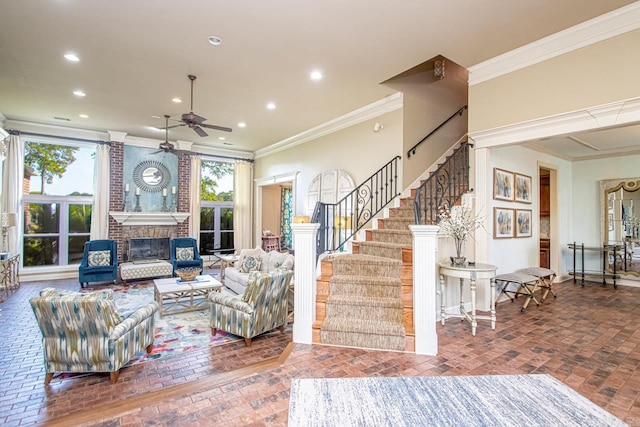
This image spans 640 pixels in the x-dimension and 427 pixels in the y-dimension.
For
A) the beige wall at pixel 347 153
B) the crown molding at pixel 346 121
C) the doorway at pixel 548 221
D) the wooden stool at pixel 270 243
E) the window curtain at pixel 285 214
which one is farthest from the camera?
the window curtain at pixel 285 214

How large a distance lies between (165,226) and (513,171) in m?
8.44

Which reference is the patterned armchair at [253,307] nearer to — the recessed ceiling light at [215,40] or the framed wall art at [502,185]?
the recessed ceiling light at [215,40]

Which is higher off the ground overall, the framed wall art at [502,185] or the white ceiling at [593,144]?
the white ceiling at [593,144]

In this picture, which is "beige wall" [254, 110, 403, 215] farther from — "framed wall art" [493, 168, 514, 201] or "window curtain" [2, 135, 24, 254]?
"window curtain" [2, 135, 24, 254]

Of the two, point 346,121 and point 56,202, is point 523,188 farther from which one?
point 56,202

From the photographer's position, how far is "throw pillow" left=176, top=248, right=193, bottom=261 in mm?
7935

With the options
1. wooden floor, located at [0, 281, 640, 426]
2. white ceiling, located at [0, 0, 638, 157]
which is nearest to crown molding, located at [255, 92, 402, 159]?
white ceiling, located at [0, 0, 638, 157]

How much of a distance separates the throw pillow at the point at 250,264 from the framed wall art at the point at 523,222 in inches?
186

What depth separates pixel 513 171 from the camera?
5.42 metres

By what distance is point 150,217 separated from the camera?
8633 millimetres

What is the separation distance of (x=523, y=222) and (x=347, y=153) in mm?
3568

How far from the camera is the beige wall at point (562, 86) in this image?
132 inches

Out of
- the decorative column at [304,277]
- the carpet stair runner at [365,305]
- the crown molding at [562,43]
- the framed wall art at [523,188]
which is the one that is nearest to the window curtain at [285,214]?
the carpet stair runner at [365,305]

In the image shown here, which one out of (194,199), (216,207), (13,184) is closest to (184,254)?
(194,199)
